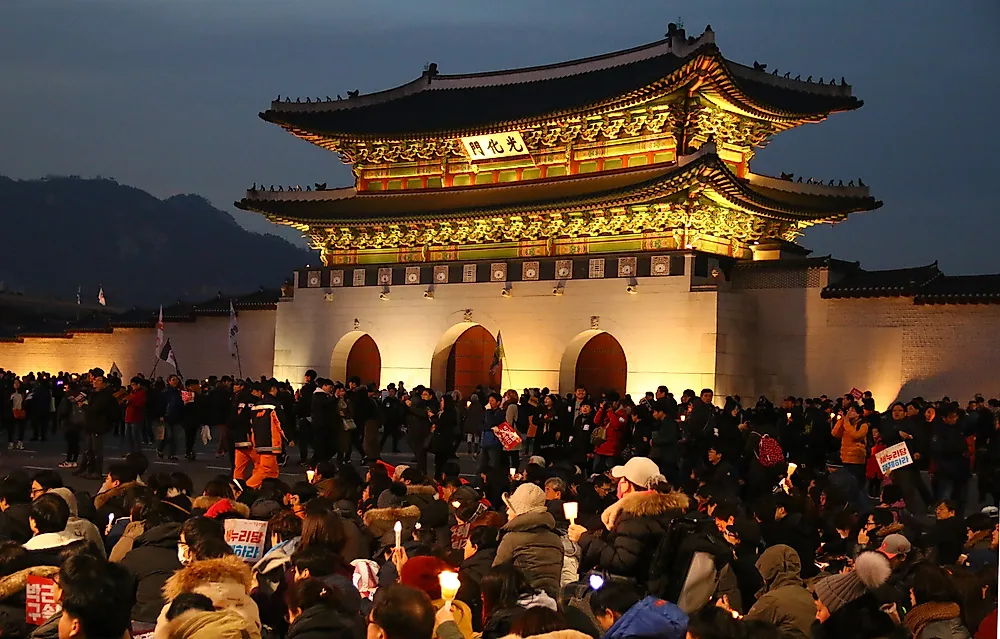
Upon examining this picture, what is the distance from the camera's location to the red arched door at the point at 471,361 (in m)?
32.0

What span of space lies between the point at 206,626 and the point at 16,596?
7.51ft

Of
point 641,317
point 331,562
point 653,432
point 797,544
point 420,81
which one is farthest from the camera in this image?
point 420,81

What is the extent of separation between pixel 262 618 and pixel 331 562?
0.56m

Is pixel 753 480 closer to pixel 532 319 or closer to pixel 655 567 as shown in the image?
pixel 655 567

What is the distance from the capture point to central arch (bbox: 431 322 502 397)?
105 ft

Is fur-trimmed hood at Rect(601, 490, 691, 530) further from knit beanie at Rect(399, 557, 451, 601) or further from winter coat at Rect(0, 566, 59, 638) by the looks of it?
winter coat at Rect(0, 566, 59, 638)

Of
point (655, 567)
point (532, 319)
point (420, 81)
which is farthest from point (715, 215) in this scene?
point (655, 567)

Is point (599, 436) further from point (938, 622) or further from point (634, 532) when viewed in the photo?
point (938, 622)

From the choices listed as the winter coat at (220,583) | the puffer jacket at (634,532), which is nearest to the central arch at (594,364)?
the puffer jacket at (634,532)

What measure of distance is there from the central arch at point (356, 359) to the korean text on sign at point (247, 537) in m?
25.4

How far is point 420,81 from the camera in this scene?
123 feet

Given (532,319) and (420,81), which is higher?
(420,81)

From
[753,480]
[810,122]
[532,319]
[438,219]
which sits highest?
[810,122]

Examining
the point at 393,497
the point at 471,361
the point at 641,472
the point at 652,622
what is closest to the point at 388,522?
the point at 393,497
